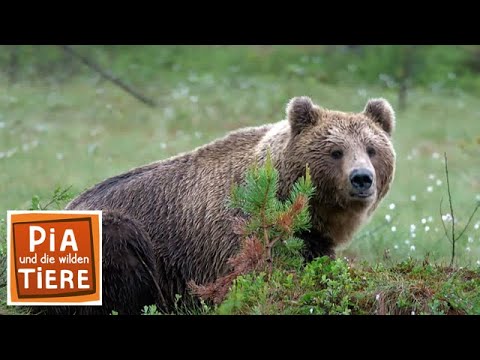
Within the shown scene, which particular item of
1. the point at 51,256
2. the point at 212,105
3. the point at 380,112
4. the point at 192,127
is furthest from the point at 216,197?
the point at 212,105

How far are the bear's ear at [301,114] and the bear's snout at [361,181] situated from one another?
0.72m

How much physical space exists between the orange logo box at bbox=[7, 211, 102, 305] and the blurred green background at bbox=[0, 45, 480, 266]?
4293 mm

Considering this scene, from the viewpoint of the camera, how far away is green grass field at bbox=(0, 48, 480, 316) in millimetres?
11938

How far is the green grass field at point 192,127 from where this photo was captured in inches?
470

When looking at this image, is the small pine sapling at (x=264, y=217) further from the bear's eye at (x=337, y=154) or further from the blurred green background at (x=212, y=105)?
the blurred green background at (x=212, y=105)

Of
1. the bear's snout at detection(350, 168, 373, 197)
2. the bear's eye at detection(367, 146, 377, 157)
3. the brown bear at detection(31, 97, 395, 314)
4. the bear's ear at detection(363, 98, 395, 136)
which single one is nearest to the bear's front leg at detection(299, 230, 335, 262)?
the brown bear at detection(31, 97, 395, 314)

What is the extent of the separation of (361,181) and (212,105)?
9845 mm

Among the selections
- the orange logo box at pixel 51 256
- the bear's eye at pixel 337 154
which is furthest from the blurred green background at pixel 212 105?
the orange logo box at pixel 51 256

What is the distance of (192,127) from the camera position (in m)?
15.4

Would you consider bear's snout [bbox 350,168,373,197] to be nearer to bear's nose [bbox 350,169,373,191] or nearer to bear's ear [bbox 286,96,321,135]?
bear's nose [bbox 350,169,373,191]

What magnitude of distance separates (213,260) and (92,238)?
1277mm

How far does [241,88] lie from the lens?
17.7 m
